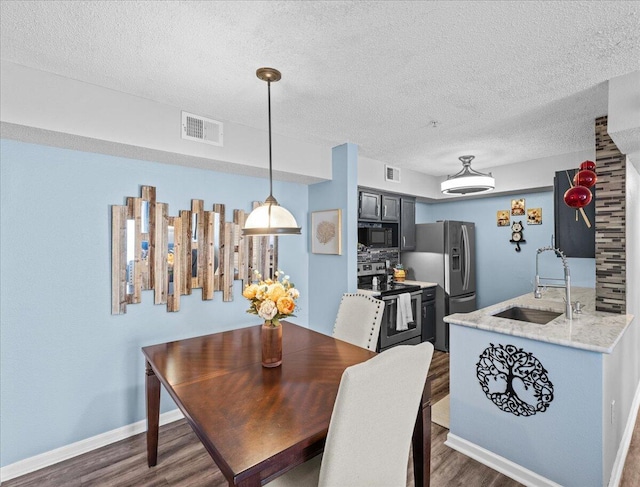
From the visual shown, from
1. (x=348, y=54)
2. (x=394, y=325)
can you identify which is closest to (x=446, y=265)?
(x=394, y=325)

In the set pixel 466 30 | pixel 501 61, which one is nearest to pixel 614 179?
pixel 501 61

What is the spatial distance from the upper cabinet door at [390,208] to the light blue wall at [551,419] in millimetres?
2206

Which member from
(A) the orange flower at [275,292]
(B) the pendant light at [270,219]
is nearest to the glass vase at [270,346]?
(A) the orange flower at [275,292]

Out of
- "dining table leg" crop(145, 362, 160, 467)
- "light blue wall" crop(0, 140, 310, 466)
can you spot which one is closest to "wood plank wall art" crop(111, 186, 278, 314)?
"light blue wall" crop(0, 140, 310, 466)

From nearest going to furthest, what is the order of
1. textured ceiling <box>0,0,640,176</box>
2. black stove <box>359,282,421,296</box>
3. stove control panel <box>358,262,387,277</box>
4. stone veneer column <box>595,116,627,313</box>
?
textured ceiling <box>0,0,640,176</box>
stone veneer column <box>595,116,627,313</box>
black stove <box>359,282,421,296</box>
stove control panel <box>358,262,387,277</box>

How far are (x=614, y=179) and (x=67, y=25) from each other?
11.4 feet

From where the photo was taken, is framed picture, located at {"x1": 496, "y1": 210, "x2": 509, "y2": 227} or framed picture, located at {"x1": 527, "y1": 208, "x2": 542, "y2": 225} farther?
framed picture, located at {"x1": 496, "y1": 210, "x2": 509, "y2": 227}

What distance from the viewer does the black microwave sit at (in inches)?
165

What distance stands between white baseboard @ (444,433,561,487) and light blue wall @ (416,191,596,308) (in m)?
2.93

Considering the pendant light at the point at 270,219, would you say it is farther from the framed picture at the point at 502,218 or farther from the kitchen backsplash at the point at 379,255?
the framed picture at the point at 502,218

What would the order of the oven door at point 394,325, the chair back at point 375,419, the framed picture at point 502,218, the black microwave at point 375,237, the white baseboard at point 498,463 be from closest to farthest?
1. the chair back at point 375,419
2. the white baseboard at point 498,463
3. the oven door at point 394,325
4. the black microwave at point 375,237
5. the framed picture at point 502,218

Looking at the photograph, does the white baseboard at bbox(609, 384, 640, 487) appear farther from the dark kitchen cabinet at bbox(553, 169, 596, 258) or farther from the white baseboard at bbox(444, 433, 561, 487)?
the dark kitchen cabinet at bbox(553, 169, 596, 258)

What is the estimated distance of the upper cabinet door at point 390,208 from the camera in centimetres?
430

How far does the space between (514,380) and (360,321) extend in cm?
107
